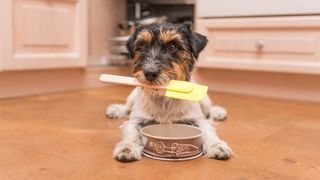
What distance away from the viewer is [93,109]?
6.91ft

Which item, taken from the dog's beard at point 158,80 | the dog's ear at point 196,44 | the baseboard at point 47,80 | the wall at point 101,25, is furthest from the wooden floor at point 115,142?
the wall at point 101,25

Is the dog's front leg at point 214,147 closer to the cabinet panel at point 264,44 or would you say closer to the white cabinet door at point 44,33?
the cabinet panel at point 264,44

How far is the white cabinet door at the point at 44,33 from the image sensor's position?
7.49ft

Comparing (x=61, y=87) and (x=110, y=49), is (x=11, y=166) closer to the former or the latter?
(x=61, y=87)

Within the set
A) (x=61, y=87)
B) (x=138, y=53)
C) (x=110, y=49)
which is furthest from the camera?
(x=110, y=49)

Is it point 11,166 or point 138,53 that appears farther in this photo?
point 138,53

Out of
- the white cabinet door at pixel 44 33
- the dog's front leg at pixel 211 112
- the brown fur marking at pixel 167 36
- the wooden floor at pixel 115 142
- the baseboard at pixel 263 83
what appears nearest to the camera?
the wooden floor at pixel 115 142

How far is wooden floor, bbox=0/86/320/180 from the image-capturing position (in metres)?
1.11

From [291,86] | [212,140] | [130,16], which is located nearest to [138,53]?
[212,140]

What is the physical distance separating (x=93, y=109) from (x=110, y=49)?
1.24m

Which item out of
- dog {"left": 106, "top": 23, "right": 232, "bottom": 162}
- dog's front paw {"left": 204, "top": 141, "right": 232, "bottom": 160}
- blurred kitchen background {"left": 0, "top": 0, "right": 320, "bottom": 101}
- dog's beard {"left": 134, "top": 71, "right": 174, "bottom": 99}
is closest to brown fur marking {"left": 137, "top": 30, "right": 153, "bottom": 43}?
dog {"left": 106, "top": 23, "right": 232, "bottom": 162}

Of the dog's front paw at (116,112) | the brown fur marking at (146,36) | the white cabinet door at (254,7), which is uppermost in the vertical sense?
the white cabinet door at (254,7)

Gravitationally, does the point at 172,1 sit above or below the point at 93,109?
above

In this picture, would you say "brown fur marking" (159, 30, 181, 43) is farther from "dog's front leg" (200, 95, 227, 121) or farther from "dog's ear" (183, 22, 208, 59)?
"dog's front leg" (200, 95, 227, 121)
